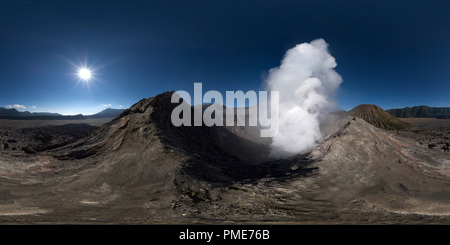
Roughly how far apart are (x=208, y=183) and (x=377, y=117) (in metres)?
117

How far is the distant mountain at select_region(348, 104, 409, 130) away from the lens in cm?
9822

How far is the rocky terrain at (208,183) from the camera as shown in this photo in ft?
39.3

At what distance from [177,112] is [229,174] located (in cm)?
1691

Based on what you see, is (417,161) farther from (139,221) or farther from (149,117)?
(149,117)

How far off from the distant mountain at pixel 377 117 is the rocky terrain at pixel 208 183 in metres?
91.0

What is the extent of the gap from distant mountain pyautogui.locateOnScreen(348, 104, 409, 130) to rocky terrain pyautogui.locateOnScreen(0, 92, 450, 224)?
91.0 m

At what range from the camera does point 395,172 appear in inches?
757

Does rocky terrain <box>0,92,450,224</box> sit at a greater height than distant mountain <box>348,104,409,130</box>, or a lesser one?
lesser

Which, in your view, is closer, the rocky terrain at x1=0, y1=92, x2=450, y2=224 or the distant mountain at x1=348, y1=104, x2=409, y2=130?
the rocky terrain at x1=0, y1=92, x2=450, y2=224

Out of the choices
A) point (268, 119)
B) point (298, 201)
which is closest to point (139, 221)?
point (298, 201)

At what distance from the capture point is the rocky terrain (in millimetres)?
11977

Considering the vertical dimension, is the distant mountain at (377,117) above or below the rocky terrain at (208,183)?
above

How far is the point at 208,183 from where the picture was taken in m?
17.9

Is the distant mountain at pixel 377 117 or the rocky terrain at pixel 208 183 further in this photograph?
the distant mountain at pixel 377 117
